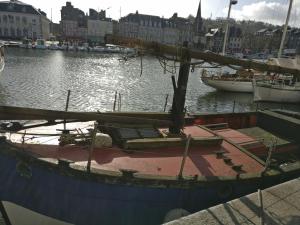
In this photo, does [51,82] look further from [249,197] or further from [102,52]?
[102,52]

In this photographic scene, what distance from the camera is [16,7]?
120375 mm

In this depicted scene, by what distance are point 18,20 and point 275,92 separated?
386ft

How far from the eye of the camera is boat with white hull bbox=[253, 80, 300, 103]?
34062 mm

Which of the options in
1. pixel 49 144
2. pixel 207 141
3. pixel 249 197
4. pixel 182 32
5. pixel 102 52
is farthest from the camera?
pixel 182 32

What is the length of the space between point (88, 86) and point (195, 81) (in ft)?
64.3

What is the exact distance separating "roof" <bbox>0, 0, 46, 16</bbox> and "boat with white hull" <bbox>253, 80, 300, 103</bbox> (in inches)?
4520

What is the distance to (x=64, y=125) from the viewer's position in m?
9.34

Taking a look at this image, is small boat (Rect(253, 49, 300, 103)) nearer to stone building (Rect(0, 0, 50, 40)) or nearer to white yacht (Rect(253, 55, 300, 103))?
white yacht (Rect(253, 55, 300, 103))

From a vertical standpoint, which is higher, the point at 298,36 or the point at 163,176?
the point at 298,36

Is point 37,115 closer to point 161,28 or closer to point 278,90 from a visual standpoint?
point 278,90

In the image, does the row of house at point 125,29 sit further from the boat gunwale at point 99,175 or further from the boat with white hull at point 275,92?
the boat gunwale at point 99,175

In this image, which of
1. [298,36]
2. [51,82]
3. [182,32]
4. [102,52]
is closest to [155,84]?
[51,82]

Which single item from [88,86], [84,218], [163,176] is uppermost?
[163,176]

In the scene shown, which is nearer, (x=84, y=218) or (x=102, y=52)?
(x=84, y=218)
